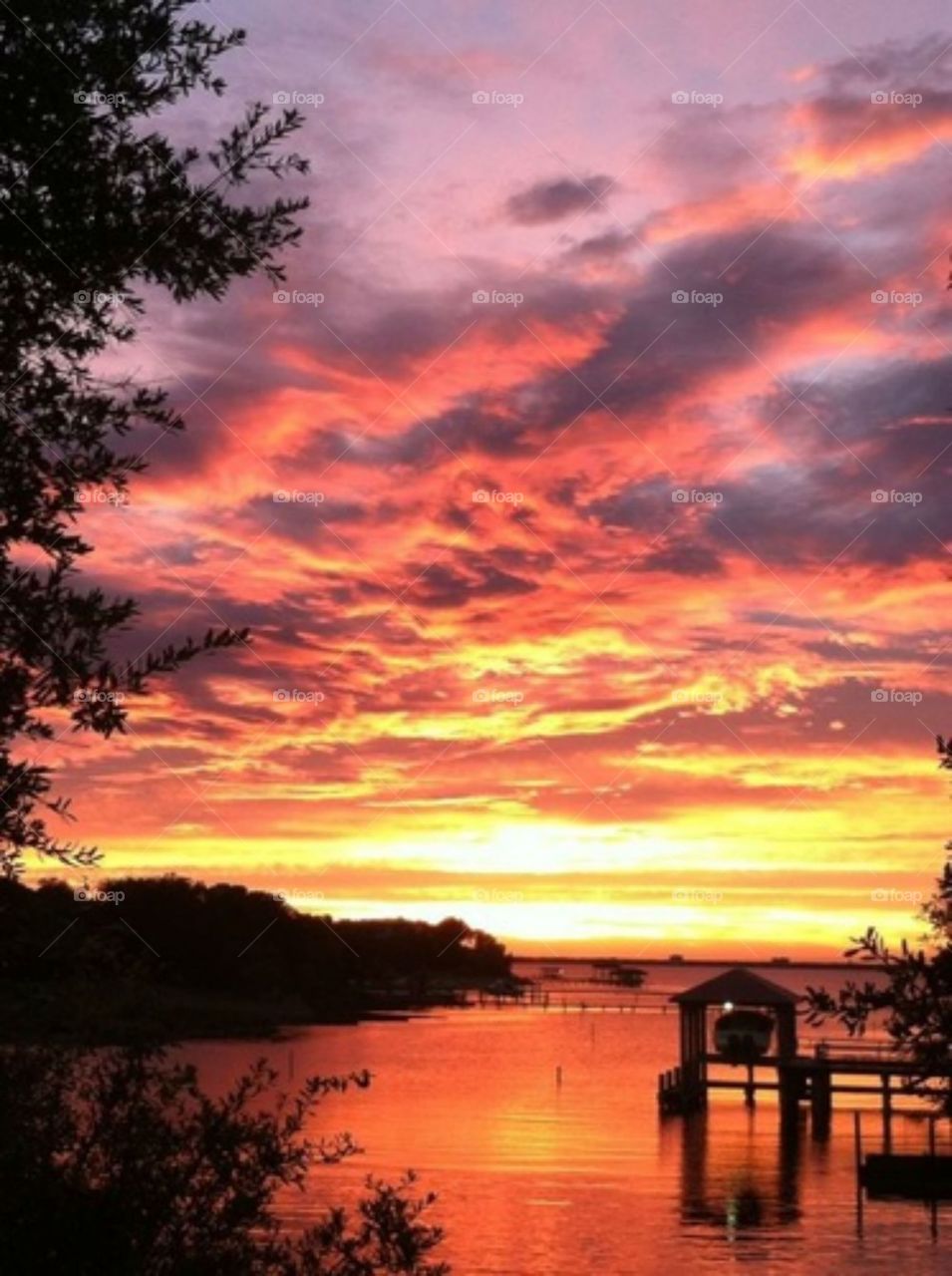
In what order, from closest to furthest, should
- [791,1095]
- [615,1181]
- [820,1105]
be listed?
1. [615,1181]
2. [820,1105]
3. [791,1095]

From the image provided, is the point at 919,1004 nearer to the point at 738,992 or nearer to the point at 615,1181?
the point at 615,1181

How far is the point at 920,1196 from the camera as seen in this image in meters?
59.2

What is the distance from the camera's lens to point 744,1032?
94.9m

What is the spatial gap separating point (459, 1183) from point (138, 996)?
57043 mm

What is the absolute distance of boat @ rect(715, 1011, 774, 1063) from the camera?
93094mm

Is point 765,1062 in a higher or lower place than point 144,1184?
lower

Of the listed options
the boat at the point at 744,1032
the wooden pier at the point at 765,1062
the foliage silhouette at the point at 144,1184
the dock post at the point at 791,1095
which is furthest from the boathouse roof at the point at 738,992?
the foliage silhouette at the point at 144,1184

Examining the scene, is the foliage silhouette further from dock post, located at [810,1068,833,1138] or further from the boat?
the boat

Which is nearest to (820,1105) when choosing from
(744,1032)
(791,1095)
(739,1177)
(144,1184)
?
(791,1095)

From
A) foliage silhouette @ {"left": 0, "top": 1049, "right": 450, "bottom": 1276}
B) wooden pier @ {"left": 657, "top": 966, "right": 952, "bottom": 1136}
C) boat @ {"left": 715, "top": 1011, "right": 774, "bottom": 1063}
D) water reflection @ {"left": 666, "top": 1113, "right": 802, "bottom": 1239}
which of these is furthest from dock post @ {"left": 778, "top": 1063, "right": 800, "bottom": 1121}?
foliage silhouette @ {"left": 0, "top": 1049, "right": 450, "bottom": 1276}

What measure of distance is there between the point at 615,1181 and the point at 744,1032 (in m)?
31.7

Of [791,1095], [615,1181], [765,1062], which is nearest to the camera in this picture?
[615,1181]

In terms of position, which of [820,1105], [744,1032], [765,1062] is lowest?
[820,1105]

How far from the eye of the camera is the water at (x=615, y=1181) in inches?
1953
